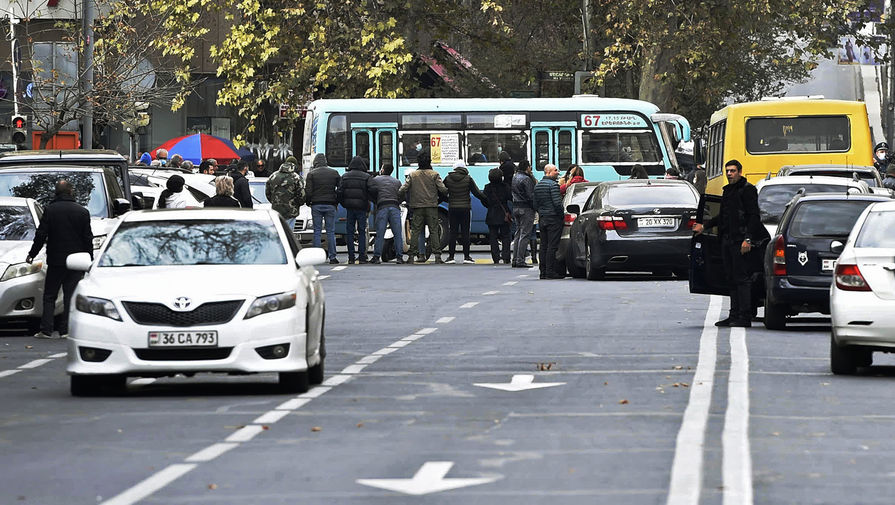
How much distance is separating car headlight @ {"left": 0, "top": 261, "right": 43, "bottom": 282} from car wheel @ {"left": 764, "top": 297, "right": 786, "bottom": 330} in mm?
7289

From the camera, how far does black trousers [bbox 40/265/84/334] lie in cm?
2100

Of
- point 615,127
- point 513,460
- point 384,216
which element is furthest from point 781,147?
point 513,460

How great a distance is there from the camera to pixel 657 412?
12.8 meters

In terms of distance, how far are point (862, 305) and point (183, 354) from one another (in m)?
4.90

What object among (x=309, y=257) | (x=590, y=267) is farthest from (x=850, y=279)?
(x=590, y=267)

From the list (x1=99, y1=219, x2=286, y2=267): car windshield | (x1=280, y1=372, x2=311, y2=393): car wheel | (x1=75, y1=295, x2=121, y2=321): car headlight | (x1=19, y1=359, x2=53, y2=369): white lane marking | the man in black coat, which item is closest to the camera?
(x1=75, y1=295, x2=121, y2=321): car headlight

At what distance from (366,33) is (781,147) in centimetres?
1215

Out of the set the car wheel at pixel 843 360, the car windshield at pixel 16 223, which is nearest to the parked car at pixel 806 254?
the car wheel at pixel 843 360

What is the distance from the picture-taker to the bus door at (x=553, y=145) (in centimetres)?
4203

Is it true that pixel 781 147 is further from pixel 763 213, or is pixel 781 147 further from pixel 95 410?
pixel 95 410

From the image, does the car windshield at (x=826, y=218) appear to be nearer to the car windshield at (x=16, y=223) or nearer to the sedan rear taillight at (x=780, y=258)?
the sedan rear taillight at (x=780, y=258)

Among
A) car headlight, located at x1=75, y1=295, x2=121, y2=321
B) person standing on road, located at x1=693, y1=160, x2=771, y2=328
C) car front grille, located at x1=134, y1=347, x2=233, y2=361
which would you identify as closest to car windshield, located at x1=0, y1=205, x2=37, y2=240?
person standing on road, located at x1=693, y1=160, x2=771, y2=328

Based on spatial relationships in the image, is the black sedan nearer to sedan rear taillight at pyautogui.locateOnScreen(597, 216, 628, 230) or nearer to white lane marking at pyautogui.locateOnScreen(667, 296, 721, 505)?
sedan rear taillight at pyautogui.locateOnScreen(597, 216, 628, 230)

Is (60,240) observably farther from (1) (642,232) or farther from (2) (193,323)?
(1) (642,232)
